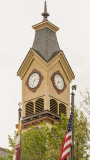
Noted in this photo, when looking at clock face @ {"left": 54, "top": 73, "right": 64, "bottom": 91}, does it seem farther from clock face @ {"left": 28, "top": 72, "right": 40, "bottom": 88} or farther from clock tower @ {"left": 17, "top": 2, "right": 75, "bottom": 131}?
clock face @ {"left": 28, "top": 72, "right": 40, "bottom": 88}

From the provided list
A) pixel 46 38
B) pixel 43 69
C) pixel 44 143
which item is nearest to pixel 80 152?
pixel 44 143

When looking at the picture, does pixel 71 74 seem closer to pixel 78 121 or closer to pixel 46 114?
pixel 46 114

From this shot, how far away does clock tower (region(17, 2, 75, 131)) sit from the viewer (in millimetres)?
66719

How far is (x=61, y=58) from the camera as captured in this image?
236ft

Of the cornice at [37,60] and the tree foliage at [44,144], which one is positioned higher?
the cornice at [37,60]

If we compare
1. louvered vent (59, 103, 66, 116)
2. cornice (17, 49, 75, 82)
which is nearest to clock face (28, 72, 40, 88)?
cornice (17, 49, 75, 82)

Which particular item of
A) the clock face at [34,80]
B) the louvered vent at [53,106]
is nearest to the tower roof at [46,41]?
the clock face at [34,80]

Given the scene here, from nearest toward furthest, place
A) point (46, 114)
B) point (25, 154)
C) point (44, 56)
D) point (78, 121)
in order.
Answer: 1. point (78, 121)
2. point (25, 154)
3. point (46, 114)
4. point (44, 56)

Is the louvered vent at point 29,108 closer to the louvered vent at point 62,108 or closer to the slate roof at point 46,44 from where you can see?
the louvered vent at point 62,108

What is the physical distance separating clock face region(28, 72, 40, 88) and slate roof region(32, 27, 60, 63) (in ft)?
8.29

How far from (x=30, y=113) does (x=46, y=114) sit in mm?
3933

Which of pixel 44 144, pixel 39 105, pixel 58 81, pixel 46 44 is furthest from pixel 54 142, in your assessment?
pixel 46 44

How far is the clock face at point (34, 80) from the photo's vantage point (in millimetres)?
69125

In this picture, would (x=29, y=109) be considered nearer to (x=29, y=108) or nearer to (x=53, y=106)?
(x=29, y=108)
